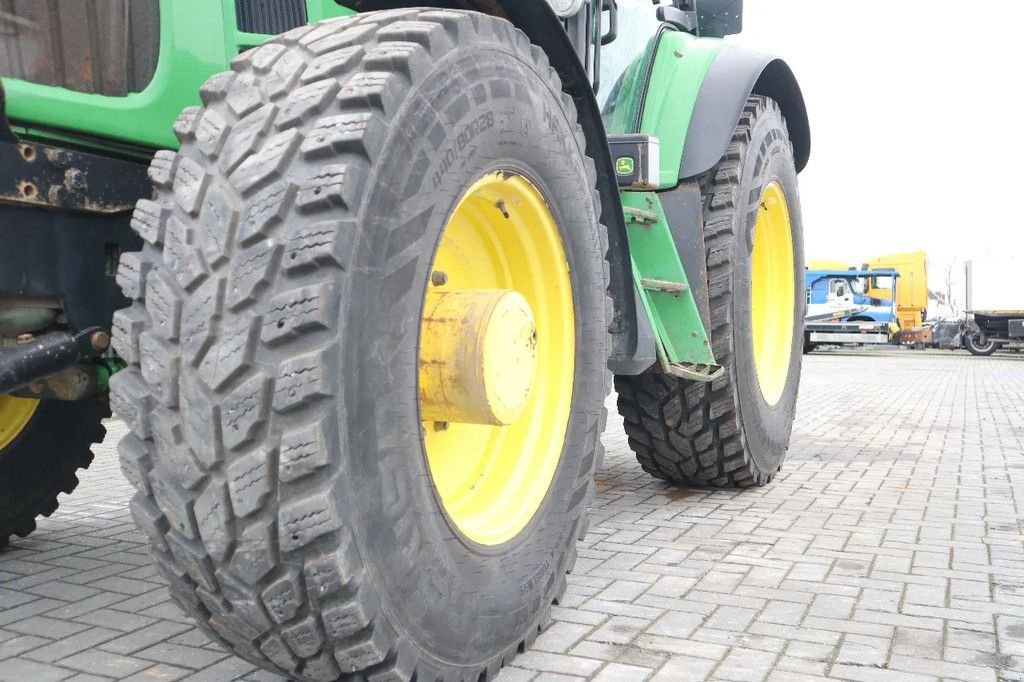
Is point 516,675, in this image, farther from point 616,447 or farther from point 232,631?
point 616,447

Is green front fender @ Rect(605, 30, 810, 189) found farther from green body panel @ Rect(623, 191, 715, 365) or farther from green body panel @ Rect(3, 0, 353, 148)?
green body panel @ Rect(3, 0, 353, 148)

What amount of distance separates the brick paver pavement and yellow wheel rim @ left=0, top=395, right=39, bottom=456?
20.0 inches

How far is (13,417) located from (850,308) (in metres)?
26.8

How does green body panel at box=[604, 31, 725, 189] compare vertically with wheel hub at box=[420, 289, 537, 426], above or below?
above

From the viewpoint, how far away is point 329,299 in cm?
181

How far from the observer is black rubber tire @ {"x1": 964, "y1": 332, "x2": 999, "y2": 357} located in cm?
2757

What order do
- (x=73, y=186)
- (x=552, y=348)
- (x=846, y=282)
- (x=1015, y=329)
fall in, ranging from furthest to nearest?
(x=846, y=282) → (x=1015, y=329) → (x=552, y=348) → (x=73, y=186)

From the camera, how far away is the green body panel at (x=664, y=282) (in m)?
4.13

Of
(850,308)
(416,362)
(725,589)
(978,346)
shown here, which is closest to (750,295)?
(725,589)

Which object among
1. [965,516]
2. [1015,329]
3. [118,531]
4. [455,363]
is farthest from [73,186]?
[1015,329]

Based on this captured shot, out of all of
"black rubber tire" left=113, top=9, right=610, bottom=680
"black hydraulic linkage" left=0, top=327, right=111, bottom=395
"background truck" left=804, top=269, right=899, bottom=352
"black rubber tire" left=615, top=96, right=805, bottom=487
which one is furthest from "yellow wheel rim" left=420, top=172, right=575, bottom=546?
"background truck" left=804, top=269, right=899, bottom=352

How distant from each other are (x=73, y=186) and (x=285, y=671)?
1173mm

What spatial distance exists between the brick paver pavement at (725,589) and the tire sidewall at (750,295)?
0.32 metres

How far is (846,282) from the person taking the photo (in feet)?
93.7
